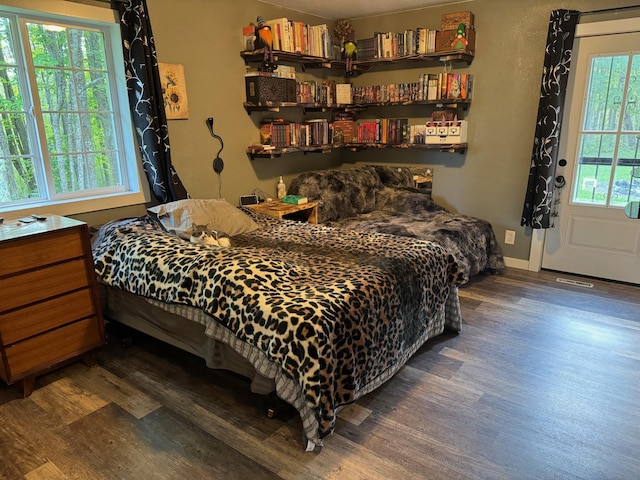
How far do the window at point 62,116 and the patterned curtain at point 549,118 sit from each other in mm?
3195

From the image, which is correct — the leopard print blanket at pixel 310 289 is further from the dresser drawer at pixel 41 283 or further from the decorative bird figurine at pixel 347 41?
the decorative bird figurine at pixel 347 41

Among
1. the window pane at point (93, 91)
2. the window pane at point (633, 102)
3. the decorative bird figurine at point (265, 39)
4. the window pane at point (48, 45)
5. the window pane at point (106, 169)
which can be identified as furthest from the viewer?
the decorative bird figurine at point (265, 39)

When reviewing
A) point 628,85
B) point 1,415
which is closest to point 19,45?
point 1,415

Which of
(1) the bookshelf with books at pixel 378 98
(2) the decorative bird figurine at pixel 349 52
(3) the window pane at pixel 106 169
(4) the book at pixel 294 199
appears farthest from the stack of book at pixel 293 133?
(3) the window pane at pixel 106 169

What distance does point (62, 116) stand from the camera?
2.89m

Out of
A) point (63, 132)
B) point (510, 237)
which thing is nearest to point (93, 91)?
point (63, 132)

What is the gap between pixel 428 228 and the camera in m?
3.73

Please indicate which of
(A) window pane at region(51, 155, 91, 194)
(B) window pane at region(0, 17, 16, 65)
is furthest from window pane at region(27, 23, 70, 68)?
(A) window pane at region(51, 155, 91, 194)

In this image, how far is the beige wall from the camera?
3.38 meters

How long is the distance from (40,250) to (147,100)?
49.6 inches

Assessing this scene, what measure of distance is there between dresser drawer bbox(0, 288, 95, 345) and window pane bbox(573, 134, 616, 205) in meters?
3.81

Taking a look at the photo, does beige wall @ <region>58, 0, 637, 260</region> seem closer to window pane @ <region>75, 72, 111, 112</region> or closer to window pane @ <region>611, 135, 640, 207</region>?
window pane @ <region>75, 72, 111, 112</region>

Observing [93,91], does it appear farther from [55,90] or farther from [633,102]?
[633,102]

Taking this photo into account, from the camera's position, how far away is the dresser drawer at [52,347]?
2213mm
